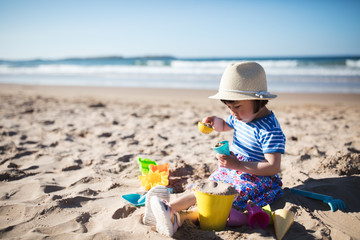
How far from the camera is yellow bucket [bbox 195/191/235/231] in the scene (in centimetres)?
160

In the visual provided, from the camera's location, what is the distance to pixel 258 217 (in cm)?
172

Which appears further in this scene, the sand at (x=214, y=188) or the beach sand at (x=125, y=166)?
the beach sand at (x=125, y=166)

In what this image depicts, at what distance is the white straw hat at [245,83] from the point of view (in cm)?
182

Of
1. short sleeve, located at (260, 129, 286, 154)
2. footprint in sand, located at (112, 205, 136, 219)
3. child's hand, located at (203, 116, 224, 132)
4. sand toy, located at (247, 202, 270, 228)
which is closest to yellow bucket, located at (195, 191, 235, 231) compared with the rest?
sand toy, located at (247, 202, 270, 228)

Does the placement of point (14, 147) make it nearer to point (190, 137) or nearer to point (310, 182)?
point (190, 137)

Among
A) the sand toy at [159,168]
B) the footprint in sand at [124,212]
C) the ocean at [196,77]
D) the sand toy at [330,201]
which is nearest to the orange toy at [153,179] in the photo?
the sand toy at [159,168]

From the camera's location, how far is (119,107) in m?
6.11

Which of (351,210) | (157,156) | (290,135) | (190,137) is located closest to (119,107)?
(190,137)

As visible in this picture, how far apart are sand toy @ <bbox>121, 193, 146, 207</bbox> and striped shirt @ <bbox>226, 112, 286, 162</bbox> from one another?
31.6 inches

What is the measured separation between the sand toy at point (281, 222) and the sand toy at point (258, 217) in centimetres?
6

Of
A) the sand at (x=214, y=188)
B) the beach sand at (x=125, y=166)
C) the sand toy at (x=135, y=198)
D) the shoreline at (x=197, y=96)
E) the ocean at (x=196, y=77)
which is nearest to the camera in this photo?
the sand at (x=214, y=188)

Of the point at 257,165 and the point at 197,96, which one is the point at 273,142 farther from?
the point at 197,96

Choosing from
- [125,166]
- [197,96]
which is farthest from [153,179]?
[197,96]

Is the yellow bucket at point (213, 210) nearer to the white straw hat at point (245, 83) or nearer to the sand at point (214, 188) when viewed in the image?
the sand at point (214, 188)
